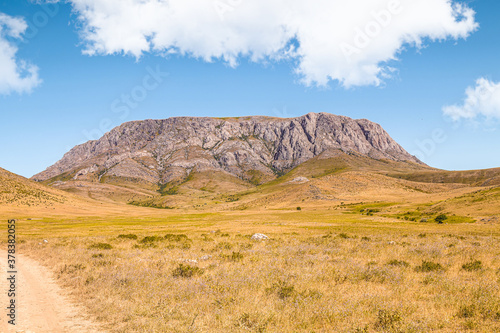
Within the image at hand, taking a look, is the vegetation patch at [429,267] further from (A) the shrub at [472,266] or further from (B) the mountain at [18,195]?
(B) the mountain at [18,195]

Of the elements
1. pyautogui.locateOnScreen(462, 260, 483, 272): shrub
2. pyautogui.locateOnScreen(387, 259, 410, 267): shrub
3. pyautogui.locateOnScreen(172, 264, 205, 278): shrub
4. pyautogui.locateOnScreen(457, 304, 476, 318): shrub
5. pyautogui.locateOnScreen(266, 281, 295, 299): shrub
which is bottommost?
pyautogui.locateOnScreen(387, 259, 410, 267): shrub

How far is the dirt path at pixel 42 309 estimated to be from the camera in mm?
9312

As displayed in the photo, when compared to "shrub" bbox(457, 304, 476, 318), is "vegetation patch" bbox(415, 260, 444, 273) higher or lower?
lower

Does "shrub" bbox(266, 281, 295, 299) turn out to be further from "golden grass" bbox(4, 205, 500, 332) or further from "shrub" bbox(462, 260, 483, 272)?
"shrub" bbox(462, 260, 483, 272)

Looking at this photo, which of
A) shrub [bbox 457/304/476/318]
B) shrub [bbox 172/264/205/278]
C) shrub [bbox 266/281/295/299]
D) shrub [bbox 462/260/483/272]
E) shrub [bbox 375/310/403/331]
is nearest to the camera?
shrub [bbox 375/310/403/331]

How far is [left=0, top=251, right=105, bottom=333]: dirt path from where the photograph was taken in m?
9.31

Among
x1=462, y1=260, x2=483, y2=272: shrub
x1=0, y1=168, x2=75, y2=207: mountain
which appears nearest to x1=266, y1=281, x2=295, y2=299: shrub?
x1=462, y1=260, x2=483, y2=272: shrub

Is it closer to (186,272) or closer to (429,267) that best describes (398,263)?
(429,267)

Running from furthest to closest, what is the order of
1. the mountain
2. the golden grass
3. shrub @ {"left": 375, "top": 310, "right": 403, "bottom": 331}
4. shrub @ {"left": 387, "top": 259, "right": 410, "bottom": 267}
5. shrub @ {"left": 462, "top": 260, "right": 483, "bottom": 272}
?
the mountain → shrub @ {"left": 387, "top": 259, "right": 410, "bottom": 267} → shrub @ {"left": 462, "top": 260, "right": 483, "bottom": 272} → the golden grass → shrub @ {"left": 375, "top": 310, "right": 403, "bottom": 331}

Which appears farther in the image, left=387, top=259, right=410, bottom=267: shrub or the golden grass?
left=387, top=259, right=410, bottom=267: shrub

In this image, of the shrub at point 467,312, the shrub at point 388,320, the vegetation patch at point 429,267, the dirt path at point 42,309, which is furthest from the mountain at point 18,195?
the shrub at point 467,312

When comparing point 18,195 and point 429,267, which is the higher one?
point 18,195

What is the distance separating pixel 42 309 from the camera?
36.8ft

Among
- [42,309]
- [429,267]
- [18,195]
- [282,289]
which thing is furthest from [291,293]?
[18,195]
